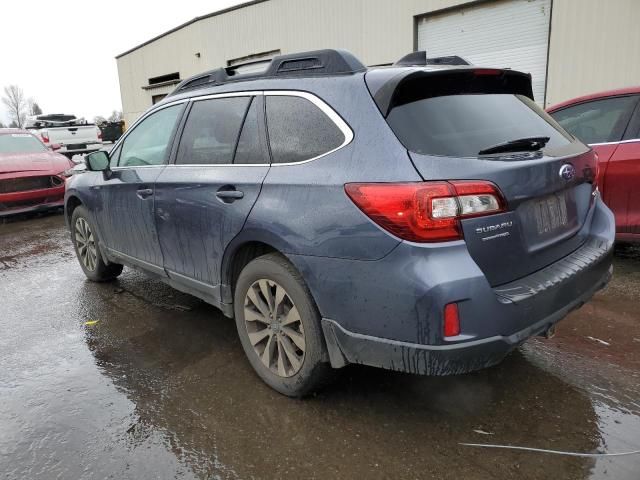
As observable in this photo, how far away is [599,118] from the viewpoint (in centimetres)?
475

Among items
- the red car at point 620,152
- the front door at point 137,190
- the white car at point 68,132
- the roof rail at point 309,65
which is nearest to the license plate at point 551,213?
the roof rail at point 309,65

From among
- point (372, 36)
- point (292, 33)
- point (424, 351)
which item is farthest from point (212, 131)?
point (292, 33)

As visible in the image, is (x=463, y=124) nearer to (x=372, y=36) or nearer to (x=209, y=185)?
(x=209, y=185)

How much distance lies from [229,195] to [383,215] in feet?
3.45

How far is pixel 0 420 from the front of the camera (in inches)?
105

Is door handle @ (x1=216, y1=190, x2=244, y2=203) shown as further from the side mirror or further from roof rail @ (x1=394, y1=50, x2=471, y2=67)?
the side mirror

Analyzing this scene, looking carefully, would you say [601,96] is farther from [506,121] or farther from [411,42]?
[411,42]

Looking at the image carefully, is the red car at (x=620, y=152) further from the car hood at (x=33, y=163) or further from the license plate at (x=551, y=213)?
the car hood at (x=33, y=163)

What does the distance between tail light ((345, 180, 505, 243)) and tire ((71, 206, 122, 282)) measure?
11.4 ft

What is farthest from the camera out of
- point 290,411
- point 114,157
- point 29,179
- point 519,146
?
point 29,179

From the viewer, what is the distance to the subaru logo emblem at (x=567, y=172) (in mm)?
2406

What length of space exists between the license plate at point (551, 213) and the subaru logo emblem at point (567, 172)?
91 millimetres

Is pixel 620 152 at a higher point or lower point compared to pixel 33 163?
higher

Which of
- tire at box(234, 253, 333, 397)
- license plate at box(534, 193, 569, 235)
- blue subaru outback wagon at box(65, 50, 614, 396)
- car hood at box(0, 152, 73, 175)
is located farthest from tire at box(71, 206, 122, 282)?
car hood at box(0, 152, 73, 175)
